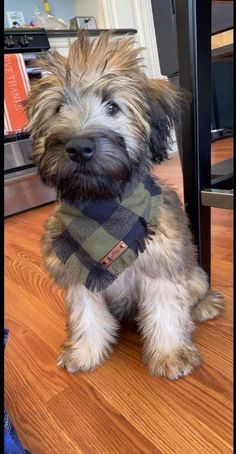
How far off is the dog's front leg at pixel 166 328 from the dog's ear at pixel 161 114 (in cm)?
29

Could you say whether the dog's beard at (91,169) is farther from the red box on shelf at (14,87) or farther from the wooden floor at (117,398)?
the red box on shelf at (14,87)

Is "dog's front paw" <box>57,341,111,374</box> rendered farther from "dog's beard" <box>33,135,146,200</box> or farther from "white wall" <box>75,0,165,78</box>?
"white wall" <box>75,0,165,78</box>

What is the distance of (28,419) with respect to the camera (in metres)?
0.80

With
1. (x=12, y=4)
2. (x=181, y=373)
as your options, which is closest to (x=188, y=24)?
(x=181, y=373)

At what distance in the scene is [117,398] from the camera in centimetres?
81

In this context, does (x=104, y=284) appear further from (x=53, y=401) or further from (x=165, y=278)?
(x=53, y=401)

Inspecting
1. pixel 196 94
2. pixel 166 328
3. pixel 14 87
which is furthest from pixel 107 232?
pixel 14 87

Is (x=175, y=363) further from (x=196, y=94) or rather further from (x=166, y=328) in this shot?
(x=196, y=94)

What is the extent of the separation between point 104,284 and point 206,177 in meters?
0.38

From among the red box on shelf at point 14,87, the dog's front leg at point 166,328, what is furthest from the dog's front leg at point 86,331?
the red box on shelf at point 14,87

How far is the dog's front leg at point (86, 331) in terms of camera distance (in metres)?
0.88

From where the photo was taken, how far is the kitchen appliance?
7.72 feet

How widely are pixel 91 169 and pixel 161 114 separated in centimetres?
24

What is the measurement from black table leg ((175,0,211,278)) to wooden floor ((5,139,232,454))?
0.36 meters
